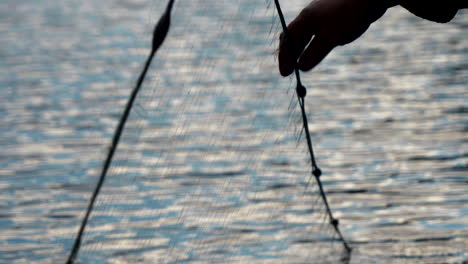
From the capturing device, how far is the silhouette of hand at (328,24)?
2.31 metres

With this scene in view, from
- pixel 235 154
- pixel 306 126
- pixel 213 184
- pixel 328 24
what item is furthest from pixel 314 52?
pixel 235 154

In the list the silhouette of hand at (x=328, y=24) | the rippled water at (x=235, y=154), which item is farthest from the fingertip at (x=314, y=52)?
the rippled water at (x=235, y=154)

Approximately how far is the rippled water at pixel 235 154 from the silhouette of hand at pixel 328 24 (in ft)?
1.58

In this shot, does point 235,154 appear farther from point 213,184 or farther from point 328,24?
point 328,24

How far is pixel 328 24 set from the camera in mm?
2338

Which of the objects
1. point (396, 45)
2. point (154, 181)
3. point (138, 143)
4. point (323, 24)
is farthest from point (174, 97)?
point (323, 24)

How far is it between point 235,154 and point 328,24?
5.36 meters

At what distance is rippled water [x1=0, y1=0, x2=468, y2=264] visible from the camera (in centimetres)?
521

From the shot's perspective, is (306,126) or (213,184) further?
(213,184)

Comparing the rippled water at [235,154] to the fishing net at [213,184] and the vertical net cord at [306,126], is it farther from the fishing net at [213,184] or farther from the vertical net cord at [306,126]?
the vertical net cord at [306,126]

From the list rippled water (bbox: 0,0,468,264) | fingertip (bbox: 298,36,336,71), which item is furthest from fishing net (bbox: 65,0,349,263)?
fingertip (bbox: 298,36,336,71)

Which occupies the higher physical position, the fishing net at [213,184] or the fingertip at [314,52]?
the fingertip at [314,52]

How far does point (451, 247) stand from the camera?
4.98 metres

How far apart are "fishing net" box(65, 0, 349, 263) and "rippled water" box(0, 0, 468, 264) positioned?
0.02m
